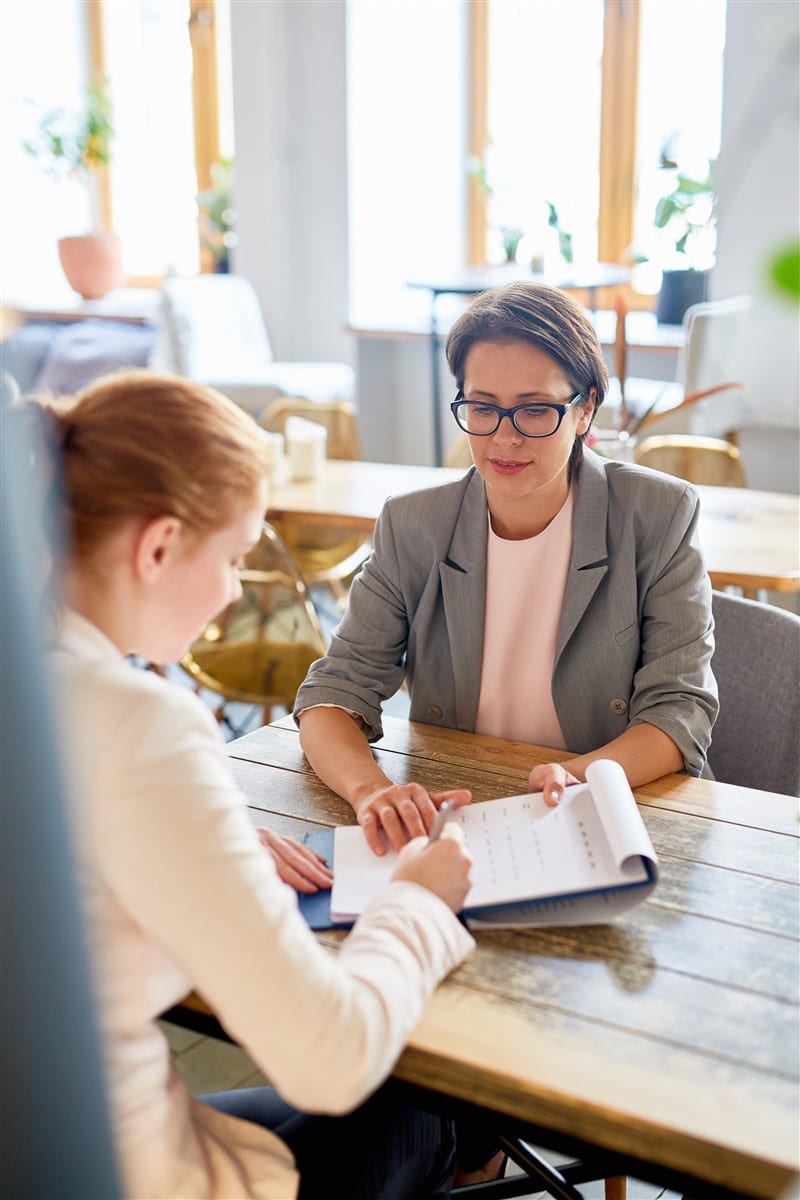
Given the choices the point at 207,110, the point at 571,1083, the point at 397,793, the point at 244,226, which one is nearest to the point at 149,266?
the point at 207,110

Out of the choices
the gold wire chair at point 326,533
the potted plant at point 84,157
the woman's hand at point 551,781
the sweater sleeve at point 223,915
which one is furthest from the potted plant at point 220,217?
the sweater sleeve at point 223,915

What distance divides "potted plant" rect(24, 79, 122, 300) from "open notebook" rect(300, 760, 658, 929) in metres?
5.57

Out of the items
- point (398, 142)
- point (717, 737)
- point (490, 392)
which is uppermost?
point (398, 142)

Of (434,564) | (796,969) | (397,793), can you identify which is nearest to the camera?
(796,969)

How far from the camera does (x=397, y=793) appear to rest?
51.6 inches

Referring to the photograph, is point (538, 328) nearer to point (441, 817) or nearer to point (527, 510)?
point (527, 510)

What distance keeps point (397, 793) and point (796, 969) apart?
1.46 ft

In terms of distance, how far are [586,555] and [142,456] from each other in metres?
0.85

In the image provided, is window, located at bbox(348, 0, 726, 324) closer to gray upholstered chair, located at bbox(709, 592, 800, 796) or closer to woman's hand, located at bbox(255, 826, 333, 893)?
gray upholstered chair, located at bbox(709, 592, 800, 796)

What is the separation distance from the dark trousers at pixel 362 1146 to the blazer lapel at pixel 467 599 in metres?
0.63

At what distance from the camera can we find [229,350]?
5402mm

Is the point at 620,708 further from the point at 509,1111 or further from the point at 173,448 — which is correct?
the point at 173,448

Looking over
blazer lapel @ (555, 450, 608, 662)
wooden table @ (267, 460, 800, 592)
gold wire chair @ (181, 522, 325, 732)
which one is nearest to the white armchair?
wooden table @ (267, 460, 800, 592)

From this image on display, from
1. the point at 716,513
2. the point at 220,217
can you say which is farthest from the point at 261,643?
the point at 220,217
